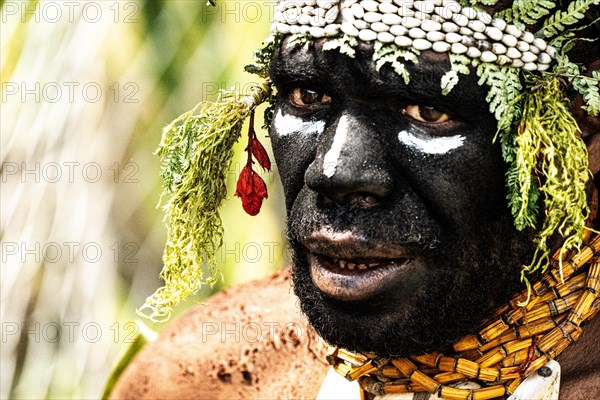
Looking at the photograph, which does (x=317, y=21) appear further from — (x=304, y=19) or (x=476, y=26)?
(x=476, y=26)

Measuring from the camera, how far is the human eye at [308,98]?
2184 mm

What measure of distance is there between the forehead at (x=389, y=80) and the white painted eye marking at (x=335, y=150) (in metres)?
0.08

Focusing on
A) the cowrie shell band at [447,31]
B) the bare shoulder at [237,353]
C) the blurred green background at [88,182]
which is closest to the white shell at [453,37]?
the cowrie shell band at [447,31]

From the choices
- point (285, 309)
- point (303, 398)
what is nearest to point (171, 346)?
point (285, 309)

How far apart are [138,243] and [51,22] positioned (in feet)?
3.19

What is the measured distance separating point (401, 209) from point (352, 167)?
146 mm

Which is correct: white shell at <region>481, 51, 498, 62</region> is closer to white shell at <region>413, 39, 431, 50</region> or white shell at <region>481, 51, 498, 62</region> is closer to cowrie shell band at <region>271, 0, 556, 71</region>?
cowrie shell band at <region>271, 0, 556, 71</region>

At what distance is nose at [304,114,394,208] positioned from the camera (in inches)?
78.6

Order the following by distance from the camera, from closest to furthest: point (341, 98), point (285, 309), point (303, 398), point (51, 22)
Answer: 1. point (341, 98)
2. point (303, 398)
3. point (285, 309)
4. point (51, 22)

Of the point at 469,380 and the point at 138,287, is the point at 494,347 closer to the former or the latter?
the point at 469,380

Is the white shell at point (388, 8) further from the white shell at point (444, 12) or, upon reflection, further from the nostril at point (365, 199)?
the nostril at point (365, 199)

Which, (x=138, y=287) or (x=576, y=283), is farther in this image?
(x=138, y=287)

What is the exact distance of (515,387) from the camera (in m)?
2.18

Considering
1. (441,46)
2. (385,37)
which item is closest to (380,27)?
(385,37)
